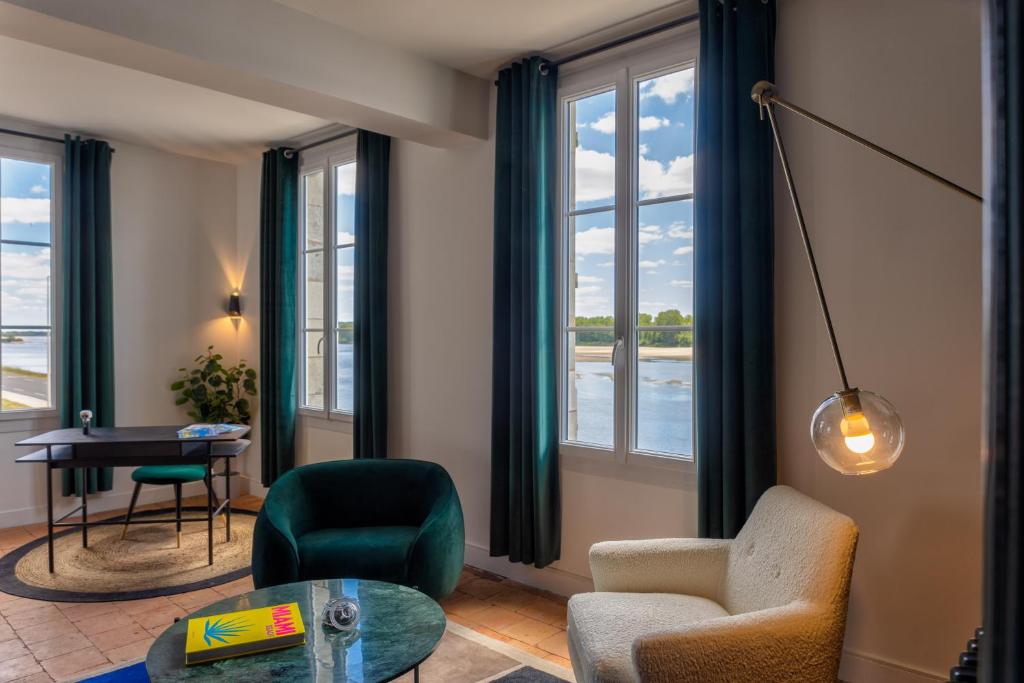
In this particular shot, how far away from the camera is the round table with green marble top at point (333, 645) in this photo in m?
1.90

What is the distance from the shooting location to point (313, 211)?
534 centimetres

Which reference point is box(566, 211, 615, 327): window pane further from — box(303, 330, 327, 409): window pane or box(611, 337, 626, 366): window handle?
box(303, 330, 327, 409): window pane

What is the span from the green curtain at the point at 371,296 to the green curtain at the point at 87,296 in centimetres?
201

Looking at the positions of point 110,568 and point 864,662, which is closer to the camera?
point 864,662

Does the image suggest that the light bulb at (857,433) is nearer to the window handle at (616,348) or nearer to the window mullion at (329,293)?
the window handle at (616,348)

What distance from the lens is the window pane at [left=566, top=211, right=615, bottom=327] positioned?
3482 mm

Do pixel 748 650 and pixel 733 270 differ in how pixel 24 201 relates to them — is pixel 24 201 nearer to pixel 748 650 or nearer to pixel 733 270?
pixel 733 270

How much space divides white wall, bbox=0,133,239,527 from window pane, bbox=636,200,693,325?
13.0ft

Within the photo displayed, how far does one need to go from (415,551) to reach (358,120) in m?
2.22

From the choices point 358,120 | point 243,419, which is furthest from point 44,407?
point 358,120

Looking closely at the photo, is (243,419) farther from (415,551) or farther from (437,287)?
(415,551)

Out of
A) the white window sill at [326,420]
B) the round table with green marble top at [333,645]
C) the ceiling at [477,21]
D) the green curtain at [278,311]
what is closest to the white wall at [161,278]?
the green curtain at [278,311]

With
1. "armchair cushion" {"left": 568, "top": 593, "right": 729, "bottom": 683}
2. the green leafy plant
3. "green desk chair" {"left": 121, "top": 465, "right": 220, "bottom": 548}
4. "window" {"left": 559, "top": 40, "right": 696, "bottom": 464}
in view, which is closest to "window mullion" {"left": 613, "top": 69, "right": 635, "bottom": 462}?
"window" {"left": 559, "top": 40, "right": 696, "bottom": 464}

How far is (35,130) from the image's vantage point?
4.88 meters
